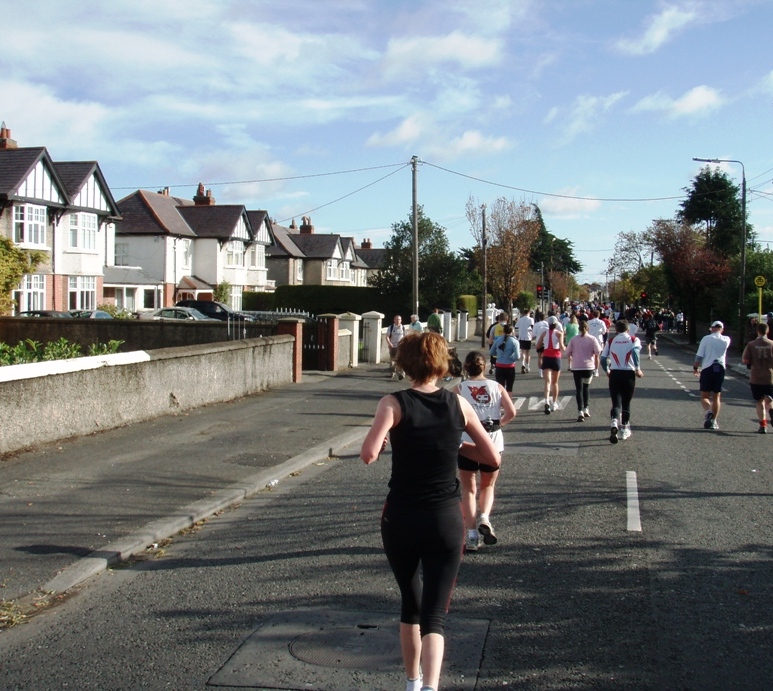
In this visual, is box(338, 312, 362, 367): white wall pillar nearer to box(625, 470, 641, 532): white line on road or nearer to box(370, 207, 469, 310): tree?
box(625, 470, 641, 532): white line on road

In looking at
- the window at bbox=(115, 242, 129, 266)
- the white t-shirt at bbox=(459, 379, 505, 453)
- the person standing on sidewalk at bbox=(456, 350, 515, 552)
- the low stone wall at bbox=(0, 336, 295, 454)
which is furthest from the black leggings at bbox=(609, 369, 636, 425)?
the window at bbox=(115, 242, 129, 266)

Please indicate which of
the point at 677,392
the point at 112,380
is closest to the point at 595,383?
the point at 677,392

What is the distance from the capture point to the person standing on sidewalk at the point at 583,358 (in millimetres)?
13922

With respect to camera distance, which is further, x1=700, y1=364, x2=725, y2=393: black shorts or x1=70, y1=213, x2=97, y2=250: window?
x1=70, y1=213, x2=97, y2=250: window

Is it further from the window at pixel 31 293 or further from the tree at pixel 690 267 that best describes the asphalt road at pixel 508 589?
the tree at pixel 690 267

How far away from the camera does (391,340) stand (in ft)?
72.8

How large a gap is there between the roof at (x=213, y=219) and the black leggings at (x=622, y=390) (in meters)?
44.2

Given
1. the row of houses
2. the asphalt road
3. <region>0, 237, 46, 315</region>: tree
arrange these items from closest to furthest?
1. the asphalt road
2. <region>0, 237, 46, 315</region>: tree
3. the row of houses

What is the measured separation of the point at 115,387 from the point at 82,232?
29173 millimetres

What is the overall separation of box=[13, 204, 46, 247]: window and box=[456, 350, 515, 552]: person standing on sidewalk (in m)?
31.7

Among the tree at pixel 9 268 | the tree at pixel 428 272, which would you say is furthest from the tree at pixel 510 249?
the tree at pixel 9 268

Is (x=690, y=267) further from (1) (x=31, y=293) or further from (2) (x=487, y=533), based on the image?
(2) (x=487, y=533)

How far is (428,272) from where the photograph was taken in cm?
5425

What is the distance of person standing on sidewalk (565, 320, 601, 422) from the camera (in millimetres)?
13922
